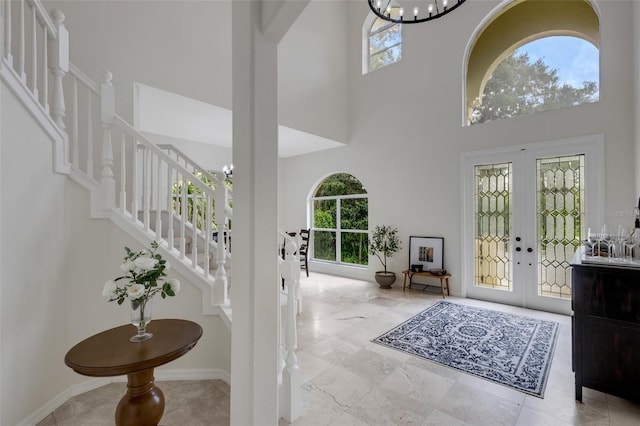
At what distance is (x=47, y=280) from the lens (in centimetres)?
212

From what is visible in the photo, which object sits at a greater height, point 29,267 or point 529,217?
point 529,217

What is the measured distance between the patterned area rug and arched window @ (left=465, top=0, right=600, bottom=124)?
124 inches

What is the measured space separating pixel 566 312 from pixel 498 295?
2.71 ft

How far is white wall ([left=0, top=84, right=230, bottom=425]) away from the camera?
1818 millimetres

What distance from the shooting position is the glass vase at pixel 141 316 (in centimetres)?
170

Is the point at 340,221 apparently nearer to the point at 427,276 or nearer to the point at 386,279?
the point at 386,279

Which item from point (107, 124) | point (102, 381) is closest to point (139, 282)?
point (102, 381)

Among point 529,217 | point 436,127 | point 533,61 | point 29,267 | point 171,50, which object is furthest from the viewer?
point 436,127

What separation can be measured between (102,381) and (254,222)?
7.41 ft

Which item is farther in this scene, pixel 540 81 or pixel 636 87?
pixel 540 81

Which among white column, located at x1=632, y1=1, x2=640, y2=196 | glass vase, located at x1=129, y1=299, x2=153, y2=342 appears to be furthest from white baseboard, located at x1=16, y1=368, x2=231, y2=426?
white column, located at x1=632, y1=1, x2=640, y2=196

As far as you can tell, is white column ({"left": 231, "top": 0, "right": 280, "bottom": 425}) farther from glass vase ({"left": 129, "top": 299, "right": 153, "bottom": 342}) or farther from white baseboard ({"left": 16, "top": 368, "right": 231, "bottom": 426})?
white baseboard ({"left": 16, "top": 368, "right": 231, "bottom": 426})

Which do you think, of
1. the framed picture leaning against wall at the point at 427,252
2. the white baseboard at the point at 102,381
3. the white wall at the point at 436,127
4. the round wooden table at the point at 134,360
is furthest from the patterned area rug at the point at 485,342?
the round wooden table at the point at 134,360

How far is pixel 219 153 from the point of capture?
6.73m
